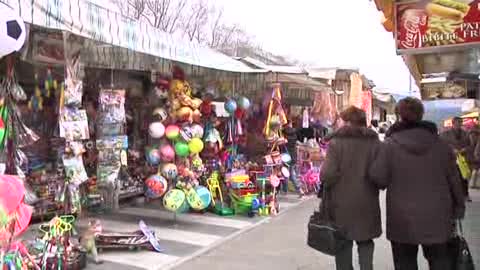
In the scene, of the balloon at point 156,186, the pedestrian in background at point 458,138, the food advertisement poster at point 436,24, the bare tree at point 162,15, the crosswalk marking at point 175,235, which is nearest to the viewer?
the food advertisement poster at point 436,24

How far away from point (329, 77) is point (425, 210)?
7.36m

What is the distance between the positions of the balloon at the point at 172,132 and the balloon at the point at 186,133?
91mm

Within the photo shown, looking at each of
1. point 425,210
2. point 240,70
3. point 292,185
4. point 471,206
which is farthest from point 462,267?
point 292,185

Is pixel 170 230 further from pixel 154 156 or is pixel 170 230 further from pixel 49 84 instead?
pixel 49 84

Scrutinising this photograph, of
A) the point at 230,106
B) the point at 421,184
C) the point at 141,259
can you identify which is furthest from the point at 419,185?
the point at 230,106

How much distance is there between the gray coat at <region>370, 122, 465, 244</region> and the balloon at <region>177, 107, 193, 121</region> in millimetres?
4437

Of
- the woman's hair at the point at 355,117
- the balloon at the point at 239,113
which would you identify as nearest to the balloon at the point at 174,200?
the balloon at the point at 239,113

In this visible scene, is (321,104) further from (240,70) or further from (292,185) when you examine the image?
(240,70)

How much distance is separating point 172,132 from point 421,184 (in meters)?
4.68

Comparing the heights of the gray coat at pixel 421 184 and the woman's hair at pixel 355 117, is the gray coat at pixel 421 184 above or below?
below

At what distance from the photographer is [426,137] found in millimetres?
4516

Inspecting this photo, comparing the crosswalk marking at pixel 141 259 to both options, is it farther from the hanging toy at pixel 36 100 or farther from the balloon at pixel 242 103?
the balloon at pixel 242 103

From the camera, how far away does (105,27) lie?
576cm

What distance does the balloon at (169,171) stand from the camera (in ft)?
28.0
